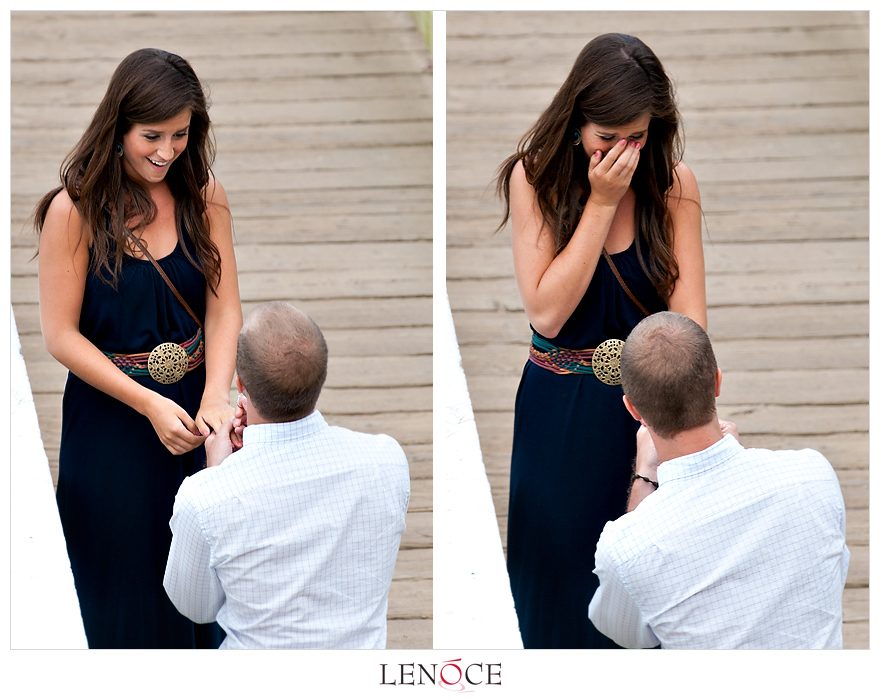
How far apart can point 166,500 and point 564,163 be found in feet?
3.58

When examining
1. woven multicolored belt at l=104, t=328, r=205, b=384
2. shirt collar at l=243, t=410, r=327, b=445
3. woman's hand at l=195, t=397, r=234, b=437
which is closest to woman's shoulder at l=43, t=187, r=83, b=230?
woven multicolored belt at l=104, t=328, r=205, b=384

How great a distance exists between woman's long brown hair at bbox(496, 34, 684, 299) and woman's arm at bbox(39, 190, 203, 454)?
836 millimetres

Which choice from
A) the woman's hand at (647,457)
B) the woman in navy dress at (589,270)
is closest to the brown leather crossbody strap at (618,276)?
the woman in navy dress at (589,270)

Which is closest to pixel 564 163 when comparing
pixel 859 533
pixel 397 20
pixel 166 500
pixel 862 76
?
pixel 166 500

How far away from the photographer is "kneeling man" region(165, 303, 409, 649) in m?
1.75

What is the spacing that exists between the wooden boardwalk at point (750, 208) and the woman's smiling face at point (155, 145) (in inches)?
55.9

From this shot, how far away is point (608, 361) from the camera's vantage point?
205 centimetres

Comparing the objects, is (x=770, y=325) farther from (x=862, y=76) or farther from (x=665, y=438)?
(x=665, y=438)

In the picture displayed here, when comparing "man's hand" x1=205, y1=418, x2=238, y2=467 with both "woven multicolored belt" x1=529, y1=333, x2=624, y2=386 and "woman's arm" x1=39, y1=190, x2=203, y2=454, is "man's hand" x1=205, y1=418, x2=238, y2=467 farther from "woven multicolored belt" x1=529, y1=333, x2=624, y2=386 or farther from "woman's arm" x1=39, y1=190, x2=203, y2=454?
"woven multicolored belt" x1=529, y1=333, x2=624, y2=386

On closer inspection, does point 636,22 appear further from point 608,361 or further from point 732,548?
point 732,548

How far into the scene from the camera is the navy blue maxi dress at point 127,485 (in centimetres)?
211

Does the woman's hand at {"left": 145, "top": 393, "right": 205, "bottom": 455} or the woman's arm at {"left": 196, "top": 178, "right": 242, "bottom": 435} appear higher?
the woman's arm at {"left": 196, "top": 178, "right": 242, "bottom": 435}

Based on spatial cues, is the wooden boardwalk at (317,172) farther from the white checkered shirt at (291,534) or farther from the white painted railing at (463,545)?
the white checkered shirt at (291,534)
